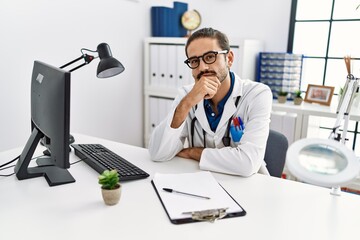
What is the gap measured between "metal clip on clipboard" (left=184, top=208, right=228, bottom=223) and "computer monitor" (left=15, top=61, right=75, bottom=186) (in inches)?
19.4

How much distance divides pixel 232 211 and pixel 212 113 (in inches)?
27.7

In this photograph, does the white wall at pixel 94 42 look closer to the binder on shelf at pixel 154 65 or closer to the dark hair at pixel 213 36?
the binder on shelf at pixel 154 65

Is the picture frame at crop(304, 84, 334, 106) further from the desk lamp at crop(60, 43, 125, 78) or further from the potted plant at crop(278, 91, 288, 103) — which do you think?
the desk lamp at crop(60, 43, 125, 78)

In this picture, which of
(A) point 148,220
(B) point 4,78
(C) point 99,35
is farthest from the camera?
(C) point 99,35


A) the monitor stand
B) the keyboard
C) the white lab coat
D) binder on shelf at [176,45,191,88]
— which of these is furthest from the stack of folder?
the monitor stand

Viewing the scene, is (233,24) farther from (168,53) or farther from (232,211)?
(232,211)

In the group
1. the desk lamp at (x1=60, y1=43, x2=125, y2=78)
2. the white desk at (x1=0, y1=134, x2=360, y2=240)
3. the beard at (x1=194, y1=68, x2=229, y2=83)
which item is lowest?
the white desk at (x1=0, y1=134, x2=360, y2=240)

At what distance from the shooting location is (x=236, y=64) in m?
2.77

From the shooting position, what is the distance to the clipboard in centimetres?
105

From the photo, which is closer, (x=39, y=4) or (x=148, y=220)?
(x=148, y=220)

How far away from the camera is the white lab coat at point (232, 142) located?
1.42 m

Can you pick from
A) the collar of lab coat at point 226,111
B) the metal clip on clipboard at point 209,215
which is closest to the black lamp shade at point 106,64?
the collar of lab coat at point 226,111

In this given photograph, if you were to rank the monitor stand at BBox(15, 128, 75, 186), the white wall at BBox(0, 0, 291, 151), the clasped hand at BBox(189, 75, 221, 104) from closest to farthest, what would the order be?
1. the monitor stand at BBox(15, 128, 75, 186)
2. the clasped hand at BBox(189, 75, 221, 104)
3. the white wall at BBox(0, 0, 291, 151)

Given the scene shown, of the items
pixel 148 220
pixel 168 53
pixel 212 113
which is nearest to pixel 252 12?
pixel 168 53
